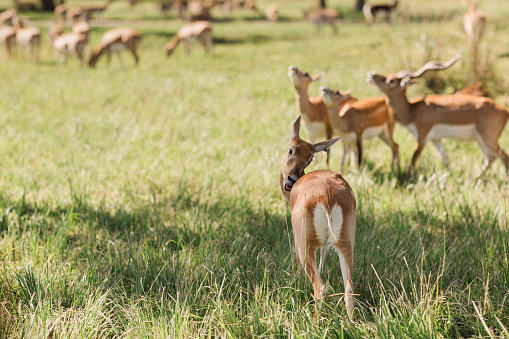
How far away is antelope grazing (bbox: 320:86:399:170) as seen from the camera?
455 cm

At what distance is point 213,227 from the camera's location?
12.1ft

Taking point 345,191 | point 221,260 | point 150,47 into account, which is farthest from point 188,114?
point 150,47

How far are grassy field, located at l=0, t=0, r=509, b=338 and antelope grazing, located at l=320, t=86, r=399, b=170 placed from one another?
0.35 metres

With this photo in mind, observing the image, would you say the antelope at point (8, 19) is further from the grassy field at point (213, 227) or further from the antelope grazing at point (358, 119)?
the antelope grazing at point (358, 119)

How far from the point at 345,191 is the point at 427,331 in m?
0.74

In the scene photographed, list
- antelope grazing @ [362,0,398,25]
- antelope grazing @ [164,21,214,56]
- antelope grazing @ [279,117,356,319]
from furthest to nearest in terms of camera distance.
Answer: antelope grazing @ [362,0,398,25] → antelope grazing @ [164,21,214,56] → antelope grazing @ [279,117,356,319]

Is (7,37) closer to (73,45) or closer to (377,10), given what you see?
(73,45)

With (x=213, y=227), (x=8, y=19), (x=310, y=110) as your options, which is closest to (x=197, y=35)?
(x=8, y=19)

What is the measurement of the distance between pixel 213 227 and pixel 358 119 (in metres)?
1.90

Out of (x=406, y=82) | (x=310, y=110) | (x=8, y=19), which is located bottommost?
(x=310, y=110)

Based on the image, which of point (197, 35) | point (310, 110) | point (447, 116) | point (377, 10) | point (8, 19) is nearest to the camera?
point (447, 116)

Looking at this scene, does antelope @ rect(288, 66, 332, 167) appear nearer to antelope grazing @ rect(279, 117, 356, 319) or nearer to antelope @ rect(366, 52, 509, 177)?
antelope @ rect(366, 52, 509, 177)

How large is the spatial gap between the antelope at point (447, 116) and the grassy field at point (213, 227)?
37 centimetres

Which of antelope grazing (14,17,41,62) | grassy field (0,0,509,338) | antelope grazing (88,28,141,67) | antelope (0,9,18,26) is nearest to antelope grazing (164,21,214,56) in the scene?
antelope grazing (88,28,141,67)
